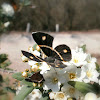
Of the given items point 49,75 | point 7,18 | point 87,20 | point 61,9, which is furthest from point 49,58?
point 87,20

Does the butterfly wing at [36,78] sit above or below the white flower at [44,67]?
below

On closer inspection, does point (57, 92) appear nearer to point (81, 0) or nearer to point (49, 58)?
point (49, 58)

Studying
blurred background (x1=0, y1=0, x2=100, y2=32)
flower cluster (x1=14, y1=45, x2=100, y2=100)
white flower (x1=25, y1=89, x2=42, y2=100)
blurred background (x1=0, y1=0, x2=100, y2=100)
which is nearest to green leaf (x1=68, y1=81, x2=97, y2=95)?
flower cluster (x1=14, y1=45, x2=100, y2=100)

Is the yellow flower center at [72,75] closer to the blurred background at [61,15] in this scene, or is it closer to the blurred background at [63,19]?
the blurred background at [63,19]

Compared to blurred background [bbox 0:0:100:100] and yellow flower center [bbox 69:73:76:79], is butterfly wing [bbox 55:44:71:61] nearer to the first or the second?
yellow flower center [bbox 69:73:76:79]

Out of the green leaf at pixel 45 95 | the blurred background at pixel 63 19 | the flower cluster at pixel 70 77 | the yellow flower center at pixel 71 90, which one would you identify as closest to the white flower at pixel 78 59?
the flower cluster at pixel 70 77

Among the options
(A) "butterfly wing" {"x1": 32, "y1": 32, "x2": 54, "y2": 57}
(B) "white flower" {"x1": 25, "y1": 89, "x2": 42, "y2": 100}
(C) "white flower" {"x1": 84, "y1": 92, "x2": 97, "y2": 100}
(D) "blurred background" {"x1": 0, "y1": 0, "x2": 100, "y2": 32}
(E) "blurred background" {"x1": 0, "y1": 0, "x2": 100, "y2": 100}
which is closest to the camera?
(C) "white flower" {"x1": 84, "y1": 92, "x2": 97, "y2": 100}
